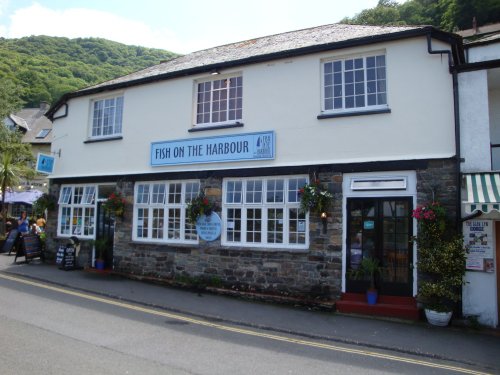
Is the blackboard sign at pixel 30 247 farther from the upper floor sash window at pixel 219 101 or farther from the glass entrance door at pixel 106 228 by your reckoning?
the upper floor sash window at pixel 219 101

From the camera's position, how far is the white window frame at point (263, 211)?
11.1 metres

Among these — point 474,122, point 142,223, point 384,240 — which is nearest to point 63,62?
point 142,223

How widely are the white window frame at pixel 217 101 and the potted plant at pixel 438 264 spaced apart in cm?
599

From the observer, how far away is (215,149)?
40.5 feet

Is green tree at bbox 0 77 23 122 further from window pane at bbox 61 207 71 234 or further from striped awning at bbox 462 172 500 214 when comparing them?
striped awning at bbox 462 172 500 214

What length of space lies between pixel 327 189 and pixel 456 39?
14.9 feet

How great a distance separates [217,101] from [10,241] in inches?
489

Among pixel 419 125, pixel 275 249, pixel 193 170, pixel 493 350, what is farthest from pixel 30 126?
pixel 493 350

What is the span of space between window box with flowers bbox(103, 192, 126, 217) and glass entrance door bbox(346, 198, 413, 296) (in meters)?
7.64

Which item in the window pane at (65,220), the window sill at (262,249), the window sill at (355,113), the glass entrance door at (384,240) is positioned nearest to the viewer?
the glass entrance door at (384,240)

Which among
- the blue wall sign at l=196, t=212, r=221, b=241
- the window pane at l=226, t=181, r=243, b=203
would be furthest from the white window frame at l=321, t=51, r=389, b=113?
the blue wall sign at l=196, t=212, r=221, b=241

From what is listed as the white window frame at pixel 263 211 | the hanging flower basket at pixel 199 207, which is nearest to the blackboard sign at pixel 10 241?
the hanging flower basket at pixel 199 207

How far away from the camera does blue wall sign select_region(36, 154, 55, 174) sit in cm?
1595

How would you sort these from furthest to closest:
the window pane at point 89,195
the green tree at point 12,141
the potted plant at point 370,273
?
the green tree at point 12,141 < the window pane at point 89,195 < the potted plant at point 370,273
